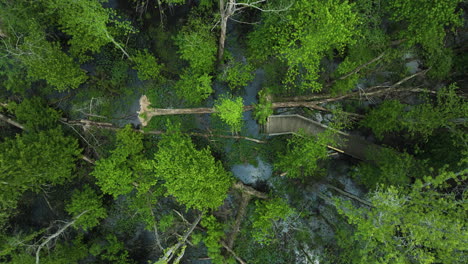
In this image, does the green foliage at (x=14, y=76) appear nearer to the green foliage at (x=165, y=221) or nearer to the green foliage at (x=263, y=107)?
the green foliage at (x=165, y=221)

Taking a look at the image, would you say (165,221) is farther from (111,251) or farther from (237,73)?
(237,73)

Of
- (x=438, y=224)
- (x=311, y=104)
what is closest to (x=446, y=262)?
(x=438, y=224)

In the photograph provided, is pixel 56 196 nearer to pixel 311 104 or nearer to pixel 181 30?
pixel 181 30

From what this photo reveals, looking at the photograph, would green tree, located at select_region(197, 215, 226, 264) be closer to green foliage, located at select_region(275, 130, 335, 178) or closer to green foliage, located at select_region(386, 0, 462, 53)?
green foliage, located at select_region(275, 130, 335, 178)

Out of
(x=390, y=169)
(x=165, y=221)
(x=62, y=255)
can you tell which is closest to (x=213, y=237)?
(x=165, y=221)

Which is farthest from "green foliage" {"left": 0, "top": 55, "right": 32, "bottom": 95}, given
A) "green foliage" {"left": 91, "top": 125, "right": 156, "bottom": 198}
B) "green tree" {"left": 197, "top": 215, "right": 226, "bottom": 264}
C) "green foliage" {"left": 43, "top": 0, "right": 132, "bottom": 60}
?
"green tree" {"left": 197, "top": 215, "right": 226, "bottom": 264}

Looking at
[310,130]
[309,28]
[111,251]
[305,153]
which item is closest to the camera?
[309,28]
